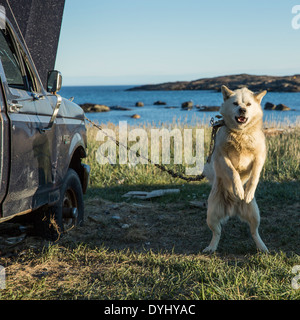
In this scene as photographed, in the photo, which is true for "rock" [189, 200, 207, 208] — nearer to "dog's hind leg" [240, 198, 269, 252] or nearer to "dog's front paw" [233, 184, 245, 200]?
"dog's hind leg" [240, 198, 269, 252]

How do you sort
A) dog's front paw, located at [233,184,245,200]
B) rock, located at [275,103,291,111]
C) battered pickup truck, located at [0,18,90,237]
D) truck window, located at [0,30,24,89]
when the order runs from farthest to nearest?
1. rock, located at [275,103,291,111]
2. dog's front paw, located at [233,184,245,200]
3. truck window, located at [0,30,24,89]
4. battered pickup truck, located at [0,18,90,237]

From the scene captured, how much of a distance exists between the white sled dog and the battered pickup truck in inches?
70.3

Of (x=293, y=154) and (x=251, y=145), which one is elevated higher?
(x=251, y=145)

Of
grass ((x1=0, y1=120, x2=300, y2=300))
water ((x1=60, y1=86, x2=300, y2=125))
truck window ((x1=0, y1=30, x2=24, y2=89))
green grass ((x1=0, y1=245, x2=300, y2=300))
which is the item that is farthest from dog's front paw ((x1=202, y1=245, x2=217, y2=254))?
water ((x1=60, y1=86, x2=300, y2=125))

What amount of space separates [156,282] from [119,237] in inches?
67.3

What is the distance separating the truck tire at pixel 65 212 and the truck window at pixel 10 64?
Answer: 124cm

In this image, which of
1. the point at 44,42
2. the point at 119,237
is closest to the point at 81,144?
the point at 119,237

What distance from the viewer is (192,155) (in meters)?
11.1

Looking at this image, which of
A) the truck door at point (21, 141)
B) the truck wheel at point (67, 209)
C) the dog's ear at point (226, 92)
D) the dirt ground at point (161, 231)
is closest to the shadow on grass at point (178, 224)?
the dirt ground at point (161, 231)

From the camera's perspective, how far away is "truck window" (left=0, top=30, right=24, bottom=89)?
149 inches

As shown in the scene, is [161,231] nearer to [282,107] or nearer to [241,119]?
[241,119]

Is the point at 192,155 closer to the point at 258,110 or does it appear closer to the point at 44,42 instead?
the point at 44,42

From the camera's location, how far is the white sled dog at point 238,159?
4.24 metres

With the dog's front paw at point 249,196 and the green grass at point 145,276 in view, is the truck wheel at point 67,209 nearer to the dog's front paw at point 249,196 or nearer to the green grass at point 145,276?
the green grass at point 145,276
